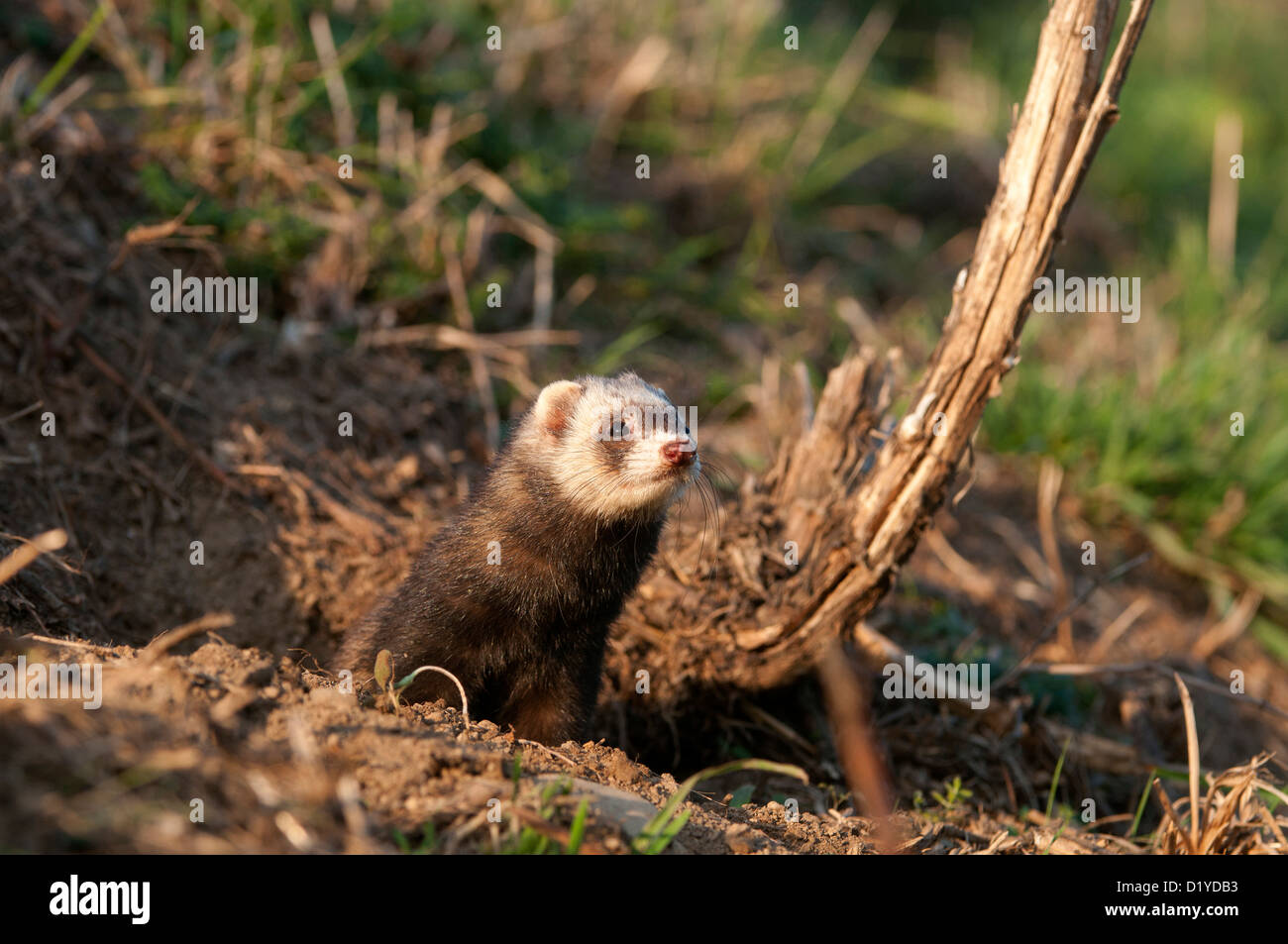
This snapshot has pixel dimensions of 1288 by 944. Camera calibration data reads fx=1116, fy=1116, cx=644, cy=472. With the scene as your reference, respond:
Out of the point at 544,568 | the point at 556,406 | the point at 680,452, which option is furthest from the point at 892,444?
the point at 544,568

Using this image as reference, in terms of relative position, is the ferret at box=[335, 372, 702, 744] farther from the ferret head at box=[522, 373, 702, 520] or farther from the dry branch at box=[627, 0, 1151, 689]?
the dry branch at box=[627, 0, 1151, 689]

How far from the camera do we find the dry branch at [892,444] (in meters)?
3.91

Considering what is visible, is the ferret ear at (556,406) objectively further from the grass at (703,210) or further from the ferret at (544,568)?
the grass at (703,210)

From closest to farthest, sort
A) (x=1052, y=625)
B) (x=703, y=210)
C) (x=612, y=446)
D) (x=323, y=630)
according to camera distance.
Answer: (x=612, y=446) → (x=1052, y=625) → (x=323, y=630) → (x=703, y=210)

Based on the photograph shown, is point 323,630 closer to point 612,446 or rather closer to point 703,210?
point 612,446

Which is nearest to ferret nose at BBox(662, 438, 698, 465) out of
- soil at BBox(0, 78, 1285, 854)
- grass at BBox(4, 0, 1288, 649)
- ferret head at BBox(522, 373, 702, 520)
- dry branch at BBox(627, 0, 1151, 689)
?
ferret head at BBox(522, 373, 702, 520)

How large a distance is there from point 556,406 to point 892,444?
1.35 m

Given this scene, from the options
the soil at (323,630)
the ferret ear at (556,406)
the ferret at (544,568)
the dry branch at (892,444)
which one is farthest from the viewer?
the ferret ear at (556,406)

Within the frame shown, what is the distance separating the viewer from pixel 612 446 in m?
4.27

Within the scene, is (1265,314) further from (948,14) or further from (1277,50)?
(1277,50)

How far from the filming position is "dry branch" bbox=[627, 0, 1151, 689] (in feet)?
12.8

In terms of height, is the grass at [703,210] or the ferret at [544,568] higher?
the grass at [703,210]

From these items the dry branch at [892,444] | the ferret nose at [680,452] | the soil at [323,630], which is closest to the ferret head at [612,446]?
the ferret nose at [680,452]

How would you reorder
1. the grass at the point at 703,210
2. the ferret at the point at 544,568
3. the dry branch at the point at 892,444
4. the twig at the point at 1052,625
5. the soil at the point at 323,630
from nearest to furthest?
1. the soil at the point at 323,630
2. the dry branch at the point at 892,444
3. the ferret at the point at 544,568
4. the twig at the point at 1052,625
5. the grass at the point at 703,210
